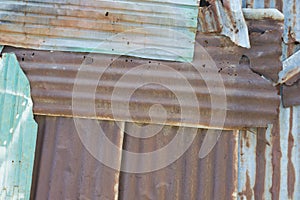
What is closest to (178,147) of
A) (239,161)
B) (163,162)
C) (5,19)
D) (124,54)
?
(163,162)

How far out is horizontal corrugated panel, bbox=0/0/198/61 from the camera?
2.33m

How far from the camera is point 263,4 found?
267 centimetres

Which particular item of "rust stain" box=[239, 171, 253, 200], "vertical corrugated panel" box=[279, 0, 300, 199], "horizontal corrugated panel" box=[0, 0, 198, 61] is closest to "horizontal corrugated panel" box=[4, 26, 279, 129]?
"horizontal corrugated panel" box=[0, 0, 198, 61]

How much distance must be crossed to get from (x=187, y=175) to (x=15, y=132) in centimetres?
102

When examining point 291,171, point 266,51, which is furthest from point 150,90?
point 291,171

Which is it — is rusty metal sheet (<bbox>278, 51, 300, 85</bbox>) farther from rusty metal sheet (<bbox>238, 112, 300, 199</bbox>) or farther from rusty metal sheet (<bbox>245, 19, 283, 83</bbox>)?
rusty metal sheet (<bbox>238, 112, 300, 199</bbox>)

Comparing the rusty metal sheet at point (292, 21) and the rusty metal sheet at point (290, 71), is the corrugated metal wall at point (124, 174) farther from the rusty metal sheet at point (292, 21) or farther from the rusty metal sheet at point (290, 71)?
the rusty metal sheet at point (292, 21)

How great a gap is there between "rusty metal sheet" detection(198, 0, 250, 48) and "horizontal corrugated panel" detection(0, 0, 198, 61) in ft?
0.35

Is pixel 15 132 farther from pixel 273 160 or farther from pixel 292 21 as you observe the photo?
pixel 292 21

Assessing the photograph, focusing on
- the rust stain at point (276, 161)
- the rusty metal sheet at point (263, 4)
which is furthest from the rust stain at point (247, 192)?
the rusty metal sheet at point (263, 4)

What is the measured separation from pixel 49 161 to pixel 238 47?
1.33m

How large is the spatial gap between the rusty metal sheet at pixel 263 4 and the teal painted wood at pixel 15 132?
151 cm

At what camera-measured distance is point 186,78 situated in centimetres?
237

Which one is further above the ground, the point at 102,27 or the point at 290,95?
the point at 102,27
